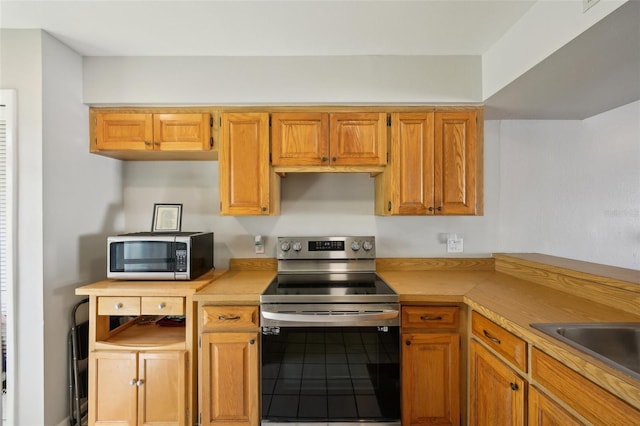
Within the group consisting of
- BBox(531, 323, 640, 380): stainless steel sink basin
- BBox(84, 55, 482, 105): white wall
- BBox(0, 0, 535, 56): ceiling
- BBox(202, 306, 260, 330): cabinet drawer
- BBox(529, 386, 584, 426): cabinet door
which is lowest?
BBox(529, 386, 584, 426): cabinet door

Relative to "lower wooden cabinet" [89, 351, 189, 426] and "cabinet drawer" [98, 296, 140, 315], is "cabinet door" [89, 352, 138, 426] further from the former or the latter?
"cabinet drawer" [98, 296, 140, 315]

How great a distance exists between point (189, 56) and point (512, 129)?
2.47 metres

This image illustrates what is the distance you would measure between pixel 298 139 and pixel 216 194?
2.82 ft

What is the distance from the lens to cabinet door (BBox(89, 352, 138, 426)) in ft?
6.10

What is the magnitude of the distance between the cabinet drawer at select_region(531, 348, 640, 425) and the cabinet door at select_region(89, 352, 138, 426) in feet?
6.70

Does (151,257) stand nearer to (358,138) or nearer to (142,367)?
(142,367)

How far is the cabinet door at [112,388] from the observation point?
1858mm

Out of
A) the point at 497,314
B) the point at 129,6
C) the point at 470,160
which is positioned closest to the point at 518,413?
the point at 497,314

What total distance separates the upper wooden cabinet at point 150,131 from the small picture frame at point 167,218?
1.43 ft

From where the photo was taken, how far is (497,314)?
4.70ft

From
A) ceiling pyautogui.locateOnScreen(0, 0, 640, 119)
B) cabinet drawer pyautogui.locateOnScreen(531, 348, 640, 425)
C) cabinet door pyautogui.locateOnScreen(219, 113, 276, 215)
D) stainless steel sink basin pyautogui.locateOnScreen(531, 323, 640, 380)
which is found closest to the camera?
cabinet drawer pyautogui.locateOnScreen(531, 348, 640, 425)

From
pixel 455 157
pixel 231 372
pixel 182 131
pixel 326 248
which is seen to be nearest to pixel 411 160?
pixel 455 157

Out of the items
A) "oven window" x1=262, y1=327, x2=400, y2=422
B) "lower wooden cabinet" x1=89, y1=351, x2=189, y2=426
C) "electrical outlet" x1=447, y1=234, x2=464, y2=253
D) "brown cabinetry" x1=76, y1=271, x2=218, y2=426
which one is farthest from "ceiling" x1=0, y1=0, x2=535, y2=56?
"lower wooden cabinet" x1=89, y1=351, x2=189, y2=426

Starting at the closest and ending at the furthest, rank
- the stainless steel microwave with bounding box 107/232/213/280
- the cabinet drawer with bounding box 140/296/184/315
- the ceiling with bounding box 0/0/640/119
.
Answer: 1. the ceiling with bounding box 0/0/640/119
2. the cabinet drawer with bounding box 140/296/184/315
3. the stainless steel microwave with bounding box 107/232/213/280
